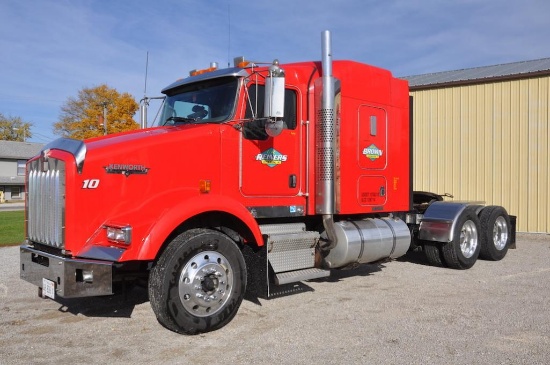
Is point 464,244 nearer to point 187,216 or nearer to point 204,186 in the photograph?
point 204,186

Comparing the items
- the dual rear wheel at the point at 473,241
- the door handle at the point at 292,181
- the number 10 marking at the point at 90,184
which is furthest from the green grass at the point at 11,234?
the dual rear wheel at the point at 473,241

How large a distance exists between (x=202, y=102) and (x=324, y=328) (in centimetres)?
310

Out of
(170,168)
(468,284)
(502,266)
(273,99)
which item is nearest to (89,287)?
(170,168)

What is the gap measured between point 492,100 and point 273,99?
35.5ft

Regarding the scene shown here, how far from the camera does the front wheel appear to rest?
4863 mm

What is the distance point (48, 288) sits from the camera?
15.9 feet

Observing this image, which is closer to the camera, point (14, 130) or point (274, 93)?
point (274, 93)

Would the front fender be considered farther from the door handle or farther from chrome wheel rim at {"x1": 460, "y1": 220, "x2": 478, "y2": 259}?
chrome wheel rim at {"x1": 460, "y1": 220, "x2": 478, "y2": 259}

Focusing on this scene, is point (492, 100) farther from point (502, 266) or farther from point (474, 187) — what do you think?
point (502, 266)

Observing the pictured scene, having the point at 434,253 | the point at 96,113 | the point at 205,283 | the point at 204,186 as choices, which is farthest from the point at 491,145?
the point at 96,113

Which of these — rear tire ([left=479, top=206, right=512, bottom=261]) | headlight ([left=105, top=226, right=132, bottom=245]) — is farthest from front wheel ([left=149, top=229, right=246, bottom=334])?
rear tire ([left=479, top=206, right=512, bottom=261])

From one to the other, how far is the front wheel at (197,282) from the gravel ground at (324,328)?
7.5 inches

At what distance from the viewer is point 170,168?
211 inches

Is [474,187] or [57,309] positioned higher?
[474,187]
